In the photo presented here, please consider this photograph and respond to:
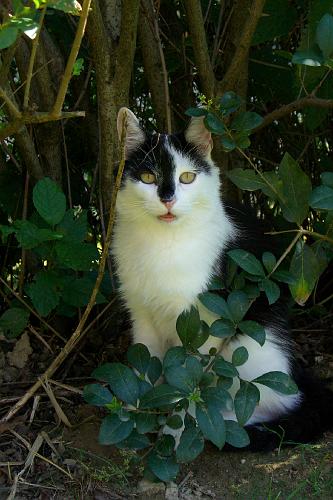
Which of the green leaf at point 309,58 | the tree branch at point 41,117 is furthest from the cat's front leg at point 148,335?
the green leaf at point 309,58

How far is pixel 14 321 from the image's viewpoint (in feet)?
9.78

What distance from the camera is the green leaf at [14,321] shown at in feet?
9.78

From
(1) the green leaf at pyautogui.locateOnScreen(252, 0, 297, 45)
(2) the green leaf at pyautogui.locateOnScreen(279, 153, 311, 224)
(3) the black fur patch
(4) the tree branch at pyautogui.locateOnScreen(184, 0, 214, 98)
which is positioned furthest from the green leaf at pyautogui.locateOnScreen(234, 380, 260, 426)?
(1) the green leaf at pyautogui.locateOnScreen(252, 0, 297, 45)

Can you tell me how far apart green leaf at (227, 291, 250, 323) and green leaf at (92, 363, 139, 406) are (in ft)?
1.24

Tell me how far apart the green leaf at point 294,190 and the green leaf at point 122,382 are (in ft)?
2.48

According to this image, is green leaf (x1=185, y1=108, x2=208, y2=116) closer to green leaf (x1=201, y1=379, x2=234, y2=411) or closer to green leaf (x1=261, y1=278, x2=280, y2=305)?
green leaf (x1=261, y1=278, x2=280, y2=305)

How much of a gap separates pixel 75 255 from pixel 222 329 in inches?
30.4

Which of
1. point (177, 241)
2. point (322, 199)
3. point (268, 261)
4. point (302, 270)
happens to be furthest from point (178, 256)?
point (322, 199)

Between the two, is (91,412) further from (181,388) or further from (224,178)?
(224,178)

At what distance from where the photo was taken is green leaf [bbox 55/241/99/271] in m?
2.73

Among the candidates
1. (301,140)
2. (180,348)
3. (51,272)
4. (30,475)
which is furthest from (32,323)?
(301,140)

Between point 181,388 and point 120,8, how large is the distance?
1651 mm

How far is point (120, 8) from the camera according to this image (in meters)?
2.92

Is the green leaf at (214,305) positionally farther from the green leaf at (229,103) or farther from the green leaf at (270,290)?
the green leaf at (229,103)
